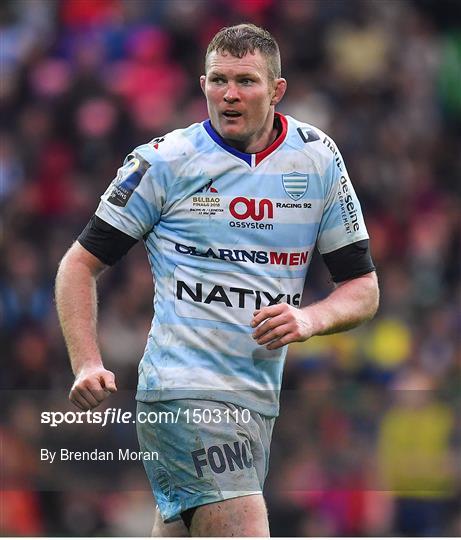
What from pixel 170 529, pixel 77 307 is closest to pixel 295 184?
pixel 77 307

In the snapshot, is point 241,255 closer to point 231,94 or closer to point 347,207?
point 347,207

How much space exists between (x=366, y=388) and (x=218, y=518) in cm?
579

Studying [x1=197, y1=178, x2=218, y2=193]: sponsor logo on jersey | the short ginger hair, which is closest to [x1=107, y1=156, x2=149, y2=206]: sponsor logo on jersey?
[x1=197, y1=178, x2=218, y2=193]: sponsor logo on jersey

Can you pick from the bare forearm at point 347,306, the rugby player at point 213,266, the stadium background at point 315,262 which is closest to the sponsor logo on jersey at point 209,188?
the rugby player at point 213,266

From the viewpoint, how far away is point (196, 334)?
548cm

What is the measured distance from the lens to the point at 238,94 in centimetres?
545

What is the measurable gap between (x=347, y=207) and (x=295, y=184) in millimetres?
264

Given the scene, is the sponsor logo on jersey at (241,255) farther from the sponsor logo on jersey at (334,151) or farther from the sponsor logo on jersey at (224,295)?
the sponsor logo on jersey at (334,151)

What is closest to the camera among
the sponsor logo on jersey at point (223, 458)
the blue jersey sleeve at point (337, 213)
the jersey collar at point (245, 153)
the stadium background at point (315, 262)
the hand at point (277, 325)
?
the hand at point (277, 325)

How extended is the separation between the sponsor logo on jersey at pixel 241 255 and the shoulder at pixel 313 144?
0.41 meters

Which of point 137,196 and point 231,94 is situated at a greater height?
point 231,94

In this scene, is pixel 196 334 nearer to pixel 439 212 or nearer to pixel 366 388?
pixel 366 388

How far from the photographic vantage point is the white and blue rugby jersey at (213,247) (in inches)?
215

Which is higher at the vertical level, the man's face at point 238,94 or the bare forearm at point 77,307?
the man's face at point 238,94
